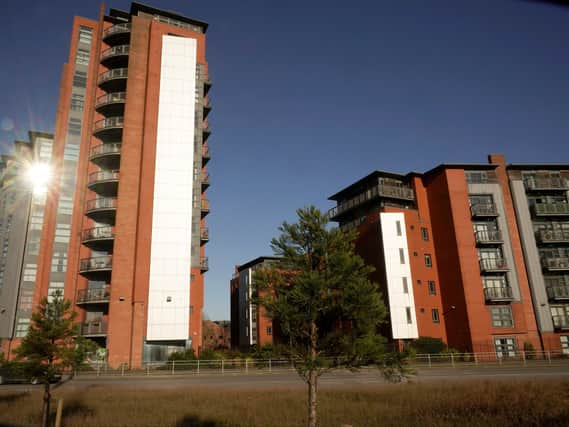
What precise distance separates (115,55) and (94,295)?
85.7ft

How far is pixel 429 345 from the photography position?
137 ft

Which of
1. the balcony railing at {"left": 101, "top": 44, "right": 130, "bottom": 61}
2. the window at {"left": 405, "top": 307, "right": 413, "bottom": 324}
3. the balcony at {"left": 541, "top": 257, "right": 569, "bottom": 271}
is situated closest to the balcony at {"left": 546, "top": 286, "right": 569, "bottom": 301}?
the balcony at {"left": 541, "top": 257, "right": 569, "bottom": 271}

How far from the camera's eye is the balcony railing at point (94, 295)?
125 ft

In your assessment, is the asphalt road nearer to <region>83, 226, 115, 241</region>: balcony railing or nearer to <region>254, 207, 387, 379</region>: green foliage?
<region>254, 207, 387, 379</region>: green foliage

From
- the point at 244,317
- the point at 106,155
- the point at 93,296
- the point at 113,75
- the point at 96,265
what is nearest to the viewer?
the point at 93,296

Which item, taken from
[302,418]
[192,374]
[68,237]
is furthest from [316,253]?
[68,237]

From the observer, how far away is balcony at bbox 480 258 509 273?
150 feet

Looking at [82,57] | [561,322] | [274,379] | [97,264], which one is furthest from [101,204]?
[561,322]

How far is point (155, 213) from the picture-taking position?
41062mm

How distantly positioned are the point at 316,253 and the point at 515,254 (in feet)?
138

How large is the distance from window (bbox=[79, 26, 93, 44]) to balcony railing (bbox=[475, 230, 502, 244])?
5085 centimetres

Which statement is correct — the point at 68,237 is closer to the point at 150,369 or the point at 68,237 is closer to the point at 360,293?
the point at 150,369

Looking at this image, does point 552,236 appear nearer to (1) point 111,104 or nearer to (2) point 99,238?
(2) point 99,238

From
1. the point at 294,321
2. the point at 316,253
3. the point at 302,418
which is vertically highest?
the point at 316,253
